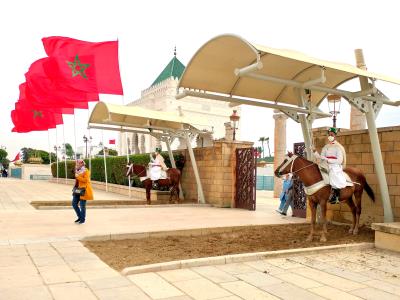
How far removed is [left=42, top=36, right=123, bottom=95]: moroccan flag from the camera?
1548 cm

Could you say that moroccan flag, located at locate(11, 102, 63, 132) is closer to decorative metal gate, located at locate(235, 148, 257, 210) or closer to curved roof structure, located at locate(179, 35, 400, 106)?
decorative metal gate, located at locate(235, 148, 257, 210)

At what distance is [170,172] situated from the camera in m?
14.5

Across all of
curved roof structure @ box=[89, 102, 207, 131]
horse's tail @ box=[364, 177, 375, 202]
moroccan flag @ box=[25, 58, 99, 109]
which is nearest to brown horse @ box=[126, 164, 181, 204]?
curved roof structure @ box=[89, 102, 207, 131]

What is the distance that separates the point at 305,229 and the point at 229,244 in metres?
2.64

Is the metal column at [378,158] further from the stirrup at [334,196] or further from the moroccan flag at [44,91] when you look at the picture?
the moroccan flag at [44,91]

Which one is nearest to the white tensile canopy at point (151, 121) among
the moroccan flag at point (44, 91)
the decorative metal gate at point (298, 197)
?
the moroccan flag at point (44, 91)

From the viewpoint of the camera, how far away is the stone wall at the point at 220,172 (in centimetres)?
1391

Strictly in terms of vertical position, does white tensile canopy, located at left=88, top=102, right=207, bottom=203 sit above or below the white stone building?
below

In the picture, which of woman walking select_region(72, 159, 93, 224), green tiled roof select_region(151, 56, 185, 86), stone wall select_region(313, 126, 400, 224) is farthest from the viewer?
green tiled roof select_region(151, 56, 185, 86)

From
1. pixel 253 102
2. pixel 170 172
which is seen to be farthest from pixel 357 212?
pixel 170 172

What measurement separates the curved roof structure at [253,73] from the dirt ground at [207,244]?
120 inches

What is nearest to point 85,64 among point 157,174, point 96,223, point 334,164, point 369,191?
point 157,174

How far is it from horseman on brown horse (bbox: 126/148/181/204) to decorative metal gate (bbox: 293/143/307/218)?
477 cm

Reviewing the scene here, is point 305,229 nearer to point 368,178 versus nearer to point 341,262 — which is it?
point 368,178
